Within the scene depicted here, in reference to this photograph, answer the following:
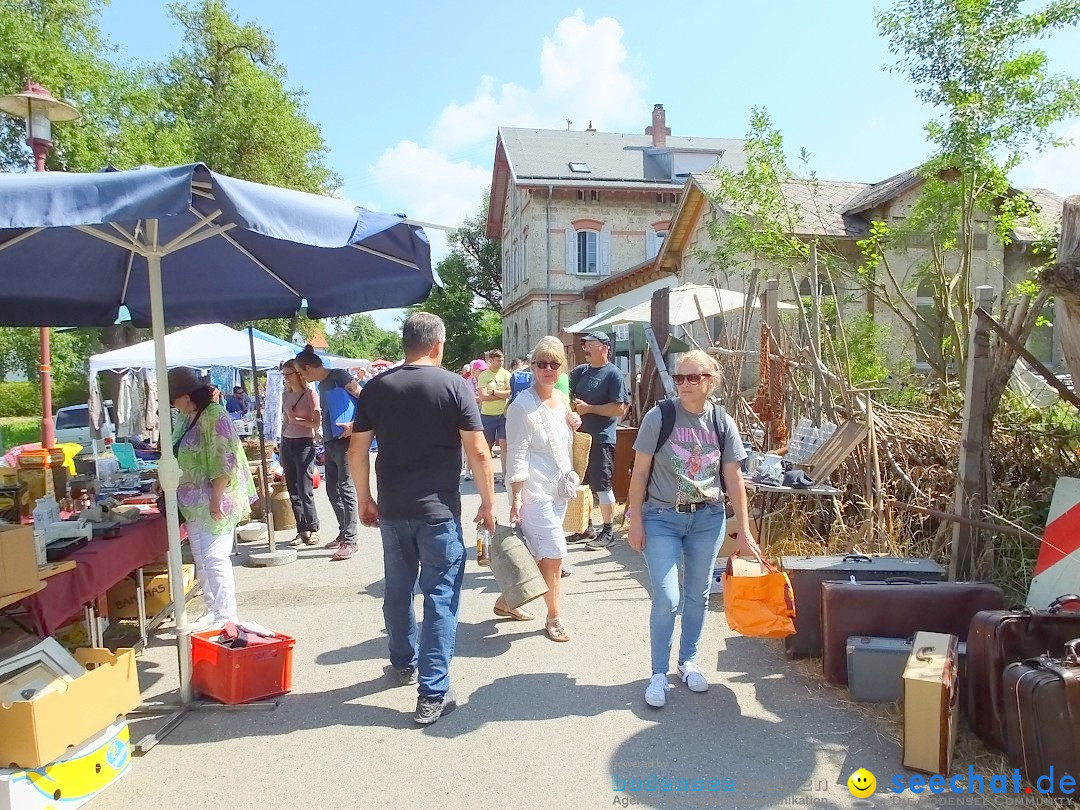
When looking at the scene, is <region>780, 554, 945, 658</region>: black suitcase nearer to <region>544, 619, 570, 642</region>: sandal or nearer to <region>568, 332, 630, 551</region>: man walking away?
<region>544, 619, 570, 642</region>: sandal

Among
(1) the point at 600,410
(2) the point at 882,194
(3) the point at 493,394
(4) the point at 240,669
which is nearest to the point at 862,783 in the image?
(4) the point at 240,669

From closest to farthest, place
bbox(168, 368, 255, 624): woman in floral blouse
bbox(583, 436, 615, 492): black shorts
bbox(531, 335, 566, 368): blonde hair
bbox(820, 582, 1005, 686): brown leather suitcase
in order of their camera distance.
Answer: bbox(820, 582, 1005, 686): brown leather suitcase, bbox(168, 368, 255, 624): woman in floral blouse, bbox(531, 335, 566, 368): blonde hair, bbox(583, 436, 615, 492): black shorts

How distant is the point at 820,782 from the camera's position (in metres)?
3.10

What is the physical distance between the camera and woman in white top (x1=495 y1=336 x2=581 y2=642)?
4504 mm

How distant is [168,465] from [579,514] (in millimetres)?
4039

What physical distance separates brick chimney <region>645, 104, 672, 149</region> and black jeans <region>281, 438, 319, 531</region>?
3004 cm

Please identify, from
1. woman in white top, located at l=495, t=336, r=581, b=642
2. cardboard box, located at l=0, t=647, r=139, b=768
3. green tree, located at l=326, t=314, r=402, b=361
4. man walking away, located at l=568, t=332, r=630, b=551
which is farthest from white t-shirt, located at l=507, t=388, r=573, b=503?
green tree, located at l=326, t=314, r=402, b=361

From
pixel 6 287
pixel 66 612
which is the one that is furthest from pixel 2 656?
pixel 6 287

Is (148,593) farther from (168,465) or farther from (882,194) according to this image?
(882,194)

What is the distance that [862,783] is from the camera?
307 cm

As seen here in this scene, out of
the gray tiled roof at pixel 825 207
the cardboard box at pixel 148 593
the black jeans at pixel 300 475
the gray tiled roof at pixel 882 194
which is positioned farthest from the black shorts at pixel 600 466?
the gray tiled roof at pixel 882 194

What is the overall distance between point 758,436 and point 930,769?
4.67 metres

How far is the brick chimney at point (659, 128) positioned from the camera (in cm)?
3406

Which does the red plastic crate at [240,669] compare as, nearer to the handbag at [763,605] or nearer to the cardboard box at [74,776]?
the cardboard box at [74,776]
